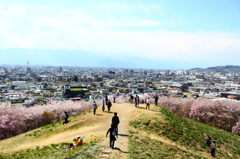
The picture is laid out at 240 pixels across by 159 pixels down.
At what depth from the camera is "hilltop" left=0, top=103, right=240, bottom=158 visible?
283 inches

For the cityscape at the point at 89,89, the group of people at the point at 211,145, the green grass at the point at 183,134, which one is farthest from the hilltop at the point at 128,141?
the cityscape at the point at 89,89

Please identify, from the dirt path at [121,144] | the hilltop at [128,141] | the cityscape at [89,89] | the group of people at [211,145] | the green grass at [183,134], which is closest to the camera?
the dirt path at [121,144]

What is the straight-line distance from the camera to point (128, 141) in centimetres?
838

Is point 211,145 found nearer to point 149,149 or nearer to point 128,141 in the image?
point 149,149

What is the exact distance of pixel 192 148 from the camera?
404 inches

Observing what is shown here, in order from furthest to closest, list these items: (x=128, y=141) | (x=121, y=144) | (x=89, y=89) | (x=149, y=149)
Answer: (x=89, y=89)
(x=128, y=141)
(x=149, y=149)
(x=121, y=144)

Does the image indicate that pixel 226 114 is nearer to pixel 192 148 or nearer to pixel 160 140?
pixel 192 148

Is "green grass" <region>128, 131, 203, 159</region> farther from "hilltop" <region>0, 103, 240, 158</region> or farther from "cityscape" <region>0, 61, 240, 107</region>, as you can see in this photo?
"cityscape" <region>0, 61, 240, 107</region>

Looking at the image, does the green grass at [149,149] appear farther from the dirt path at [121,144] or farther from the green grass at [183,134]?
the green grass at [183,134]

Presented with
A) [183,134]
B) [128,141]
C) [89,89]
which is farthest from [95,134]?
[89,89]

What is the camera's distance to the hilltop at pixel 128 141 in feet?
23.6

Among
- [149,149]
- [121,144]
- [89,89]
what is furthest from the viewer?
[89,89]

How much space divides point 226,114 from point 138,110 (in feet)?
39.6

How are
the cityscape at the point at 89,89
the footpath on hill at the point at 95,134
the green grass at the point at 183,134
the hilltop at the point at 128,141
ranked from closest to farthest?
the hilltop at the point at 128,141
the footpath on hill at the point at 95,134
the green grass at the point at 183,134
the cityscape at the point at 89,89
